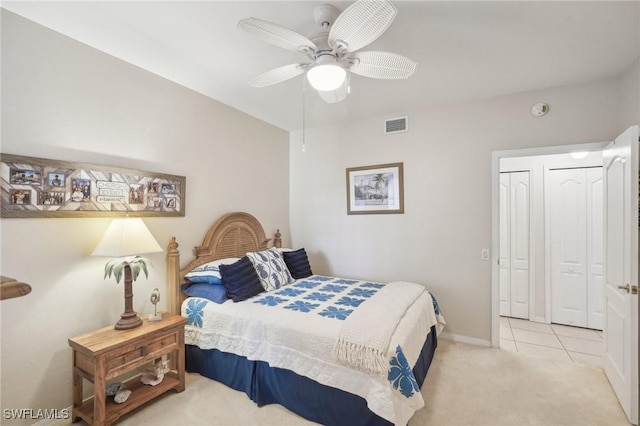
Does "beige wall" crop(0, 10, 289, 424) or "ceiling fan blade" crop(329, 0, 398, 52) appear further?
"beige wall" crop(0, 10, 289, 424)

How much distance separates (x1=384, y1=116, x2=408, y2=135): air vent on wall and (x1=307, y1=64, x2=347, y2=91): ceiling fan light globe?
1980mm

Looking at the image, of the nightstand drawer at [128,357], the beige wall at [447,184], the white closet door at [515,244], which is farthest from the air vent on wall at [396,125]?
the nightstand drawer at [128,357]

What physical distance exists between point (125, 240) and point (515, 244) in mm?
4655

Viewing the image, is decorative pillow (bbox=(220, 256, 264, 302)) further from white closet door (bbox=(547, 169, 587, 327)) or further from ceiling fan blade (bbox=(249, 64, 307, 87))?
white closet door (bbox=(547, 169, 587, 327))

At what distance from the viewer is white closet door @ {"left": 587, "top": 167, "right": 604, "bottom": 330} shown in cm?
359

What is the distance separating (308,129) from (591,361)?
4.21 meters

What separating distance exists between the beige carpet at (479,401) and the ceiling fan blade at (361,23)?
2483 millimetres

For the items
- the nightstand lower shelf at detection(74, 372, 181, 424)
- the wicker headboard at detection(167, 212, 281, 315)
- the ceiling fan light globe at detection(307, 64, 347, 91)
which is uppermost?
the ceiling fan light globe at detection(307, 64, 347, 91)

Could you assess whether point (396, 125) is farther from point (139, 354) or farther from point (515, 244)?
point (139, 354)

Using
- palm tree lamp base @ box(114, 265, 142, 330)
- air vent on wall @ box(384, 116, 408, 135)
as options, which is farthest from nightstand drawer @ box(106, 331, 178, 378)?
air vent on wall @ box(384, 116, 408, 135)

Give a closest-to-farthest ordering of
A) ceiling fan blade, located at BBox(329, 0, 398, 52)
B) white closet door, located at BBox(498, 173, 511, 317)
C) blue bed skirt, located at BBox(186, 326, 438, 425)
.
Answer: ceiling fan blade, located at BBox(329, 0, 398, 52) → blue bed skirt, located at BBox(186, 326, 438, 425) → white closet door, located at BBox(498, 173, 511, 317)

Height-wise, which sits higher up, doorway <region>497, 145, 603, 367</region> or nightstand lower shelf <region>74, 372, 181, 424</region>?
doorway <region>497, 145, 603, 367</region>

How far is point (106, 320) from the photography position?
2.25 meters

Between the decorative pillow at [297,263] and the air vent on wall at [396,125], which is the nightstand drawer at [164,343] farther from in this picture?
the air vent on wall at [396,125]
